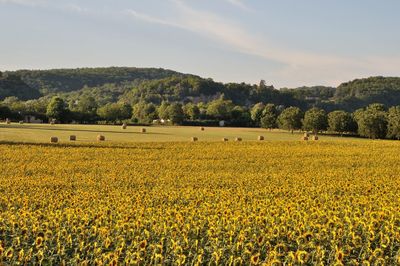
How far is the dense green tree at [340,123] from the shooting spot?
11144cm

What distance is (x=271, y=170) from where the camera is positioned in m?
35.4

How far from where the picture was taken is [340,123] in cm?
11162

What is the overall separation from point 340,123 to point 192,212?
3951 inches

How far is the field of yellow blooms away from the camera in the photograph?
12125 mm

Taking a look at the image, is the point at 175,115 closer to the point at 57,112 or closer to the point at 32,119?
the point at 57,112

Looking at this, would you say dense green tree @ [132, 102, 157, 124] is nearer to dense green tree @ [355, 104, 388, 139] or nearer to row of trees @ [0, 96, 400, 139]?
row of trees @ [0, 96, 400, 139]

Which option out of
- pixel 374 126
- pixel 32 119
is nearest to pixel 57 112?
pixel 32 119

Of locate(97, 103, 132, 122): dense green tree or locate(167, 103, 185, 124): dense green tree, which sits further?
locate(97, 103, 132, 122): dense green tree

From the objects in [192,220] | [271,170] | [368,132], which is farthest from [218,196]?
[368,132]

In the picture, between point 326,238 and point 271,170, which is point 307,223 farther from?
point 271,170

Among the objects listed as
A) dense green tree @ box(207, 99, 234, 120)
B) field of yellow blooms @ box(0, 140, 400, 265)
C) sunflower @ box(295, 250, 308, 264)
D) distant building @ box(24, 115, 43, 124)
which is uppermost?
dense green tree @ box(207, 99, 234, 120)

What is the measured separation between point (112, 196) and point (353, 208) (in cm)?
908

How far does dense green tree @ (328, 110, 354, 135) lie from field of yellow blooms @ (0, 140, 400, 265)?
2749 inches

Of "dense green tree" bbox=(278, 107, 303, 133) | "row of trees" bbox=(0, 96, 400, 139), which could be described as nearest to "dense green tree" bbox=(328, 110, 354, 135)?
"row of trees" bbox=(0, 96, 400, 139)
